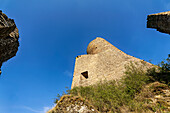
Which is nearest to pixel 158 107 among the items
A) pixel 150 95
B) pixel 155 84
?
pixel 150 95

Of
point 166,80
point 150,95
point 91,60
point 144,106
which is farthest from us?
point 91,60

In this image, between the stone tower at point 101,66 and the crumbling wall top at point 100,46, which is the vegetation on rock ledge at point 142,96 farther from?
the crumbling wall top at point 100,46

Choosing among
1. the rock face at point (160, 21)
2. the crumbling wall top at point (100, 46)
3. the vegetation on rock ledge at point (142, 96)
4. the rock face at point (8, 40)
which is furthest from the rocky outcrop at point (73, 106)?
the crumbling wall top at point (100, 46)

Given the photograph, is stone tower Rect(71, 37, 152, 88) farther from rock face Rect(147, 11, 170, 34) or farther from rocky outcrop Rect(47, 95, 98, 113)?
rocky outcrop Rect(47, 95, 98, 113)

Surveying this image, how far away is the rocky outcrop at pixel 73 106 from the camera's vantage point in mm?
3991

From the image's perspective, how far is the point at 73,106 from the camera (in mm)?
4195

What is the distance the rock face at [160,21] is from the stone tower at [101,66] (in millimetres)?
2867

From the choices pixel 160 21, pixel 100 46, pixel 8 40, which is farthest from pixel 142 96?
pixel 100 46

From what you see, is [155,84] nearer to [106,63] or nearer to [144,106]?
[144,106]

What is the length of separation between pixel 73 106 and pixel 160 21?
5369 millimetres

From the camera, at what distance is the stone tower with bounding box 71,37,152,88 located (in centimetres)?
794

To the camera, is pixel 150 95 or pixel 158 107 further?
pixel 150 95

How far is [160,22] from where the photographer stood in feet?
15.7

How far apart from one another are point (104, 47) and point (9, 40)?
833 centimetres
